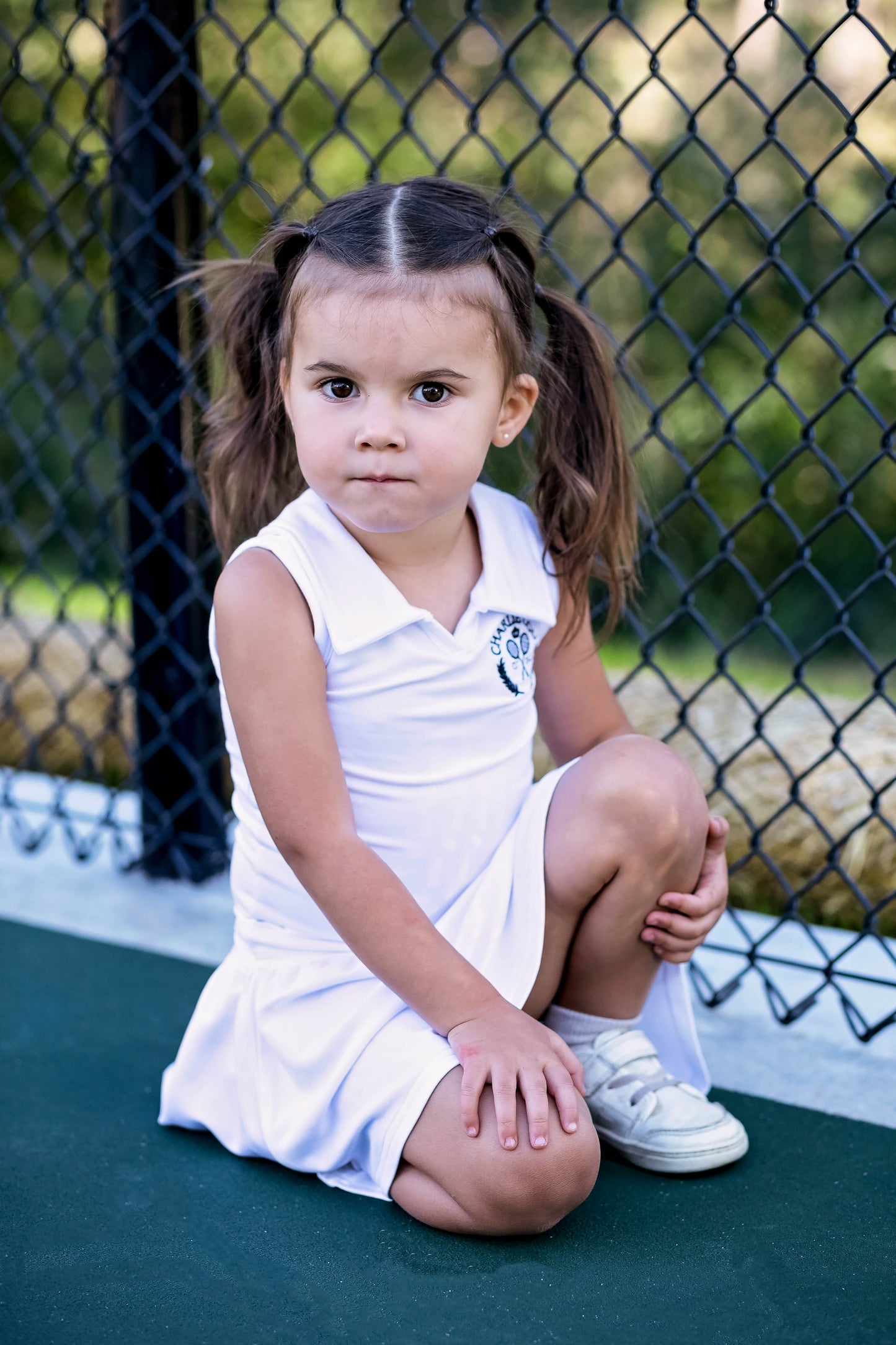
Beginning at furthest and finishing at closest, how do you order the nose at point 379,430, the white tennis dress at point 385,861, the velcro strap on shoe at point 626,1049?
the velcro strap on shoe at point 626,1049, the white tennis dress at point 385,861, the nose at point 379,430

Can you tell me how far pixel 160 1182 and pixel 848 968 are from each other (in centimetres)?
102

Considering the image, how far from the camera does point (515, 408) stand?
1.45 metres

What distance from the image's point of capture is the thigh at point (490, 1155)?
125cm

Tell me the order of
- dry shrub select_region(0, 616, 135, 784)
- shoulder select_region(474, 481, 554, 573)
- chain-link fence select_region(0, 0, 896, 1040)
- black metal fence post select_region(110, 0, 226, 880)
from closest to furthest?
shoulder select_region(474, 481, 554, 573) → chain-link fence select_region(0, 0, 896, 1040) → black metal fence post select_region(110, 0, 226, 880) → dry shrub select_region(0, 616, 135, 784)

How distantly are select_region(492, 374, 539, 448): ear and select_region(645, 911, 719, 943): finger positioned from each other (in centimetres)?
55

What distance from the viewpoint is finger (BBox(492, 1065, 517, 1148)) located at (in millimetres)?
1242

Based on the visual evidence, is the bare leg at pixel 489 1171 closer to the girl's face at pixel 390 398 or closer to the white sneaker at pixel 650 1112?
the white sneaker at pixel 650 1112

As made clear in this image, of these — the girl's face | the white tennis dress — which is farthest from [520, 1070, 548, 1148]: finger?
the girl's face

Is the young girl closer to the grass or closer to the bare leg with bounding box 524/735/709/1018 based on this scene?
the bare leg with bounding box 524/735/709/1018

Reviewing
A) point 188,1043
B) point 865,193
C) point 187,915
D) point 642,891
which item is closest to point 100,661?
point 187,915

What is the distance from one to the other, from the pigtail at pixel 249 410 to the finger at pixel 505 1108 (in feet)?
2.47

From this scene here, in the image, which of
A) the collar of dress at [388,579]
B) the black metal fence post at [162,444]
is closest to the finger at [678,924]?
the collar of dress at [388,579]

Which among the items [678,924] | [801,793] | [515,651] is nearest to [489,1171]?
[678,924]

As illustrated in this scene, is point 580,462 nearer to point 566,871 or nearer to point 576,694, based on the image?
point 576,694
